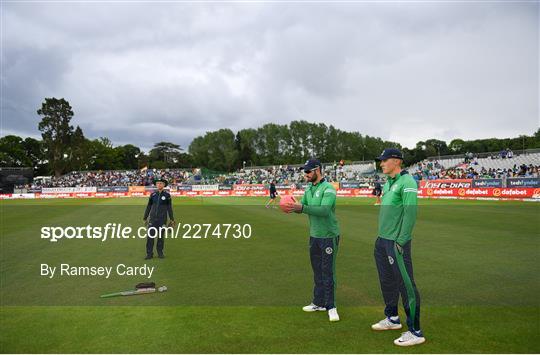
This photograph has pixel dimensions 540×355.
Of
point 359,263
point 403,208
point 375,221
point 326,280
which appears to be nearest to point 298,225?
point 375,221

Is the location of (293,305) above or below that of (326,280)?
below

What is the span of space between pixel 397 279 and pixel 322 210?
139 cm

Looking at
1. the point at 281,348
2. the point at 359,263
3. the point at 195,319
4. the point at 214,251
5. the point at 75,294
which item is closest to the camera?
the point at 281,348

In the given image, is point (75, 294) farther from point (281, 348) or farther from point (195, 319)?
point (281, 348)

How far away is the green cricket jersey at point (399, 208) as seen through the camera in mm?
4742

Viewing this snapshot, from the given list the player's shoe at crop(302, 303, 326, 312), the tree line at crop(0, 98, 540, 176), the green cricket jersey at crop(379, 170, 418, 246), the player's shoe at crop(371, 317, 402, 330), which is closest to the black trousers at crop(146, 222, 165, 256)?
the player's shoe at crop(302, 303, 326, 312)

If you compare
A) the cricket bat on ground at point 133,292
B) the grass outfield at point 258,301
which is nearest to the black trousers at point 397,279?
the grass outfield at point 258,301

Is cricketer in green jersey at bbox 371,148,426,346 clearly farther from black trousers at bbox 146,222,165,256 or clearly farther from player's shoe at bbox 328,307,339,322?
black trousers at bbox 146,222,165,256

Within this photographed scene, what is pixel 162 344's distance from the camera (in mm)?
4965

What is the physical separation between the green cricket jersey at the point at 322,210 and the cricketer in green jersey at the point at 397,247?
78 centimetres

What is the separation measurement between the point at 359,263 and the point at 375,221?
9595 mm

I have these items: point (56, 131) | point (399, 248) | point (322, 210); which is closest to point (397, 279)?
point (399, 248)

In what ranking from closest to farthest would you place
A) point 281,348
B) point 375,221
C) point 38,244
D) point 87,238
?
point 281,348
point 38,244
point 87,238
point 375,221

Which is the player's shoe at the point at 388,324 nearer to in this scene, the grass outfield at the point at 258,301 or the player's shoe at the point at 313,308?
the grass outfield at the point at 258,301
